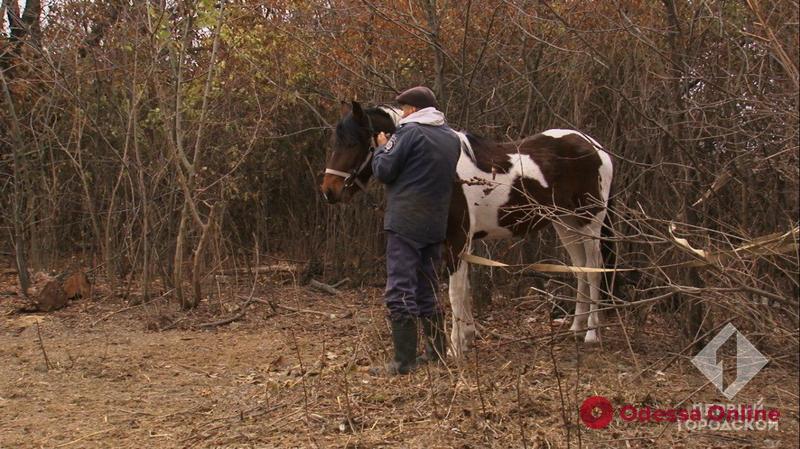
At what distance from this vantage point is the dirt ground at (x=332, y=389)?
4652 mm

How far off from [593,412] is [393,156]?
2073mm

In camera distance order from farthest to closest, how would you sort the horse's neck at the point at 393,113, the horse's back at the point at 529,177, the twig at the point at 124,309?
the twig at the point at 124,309, the horse's back at the point at 529,177, the horse's neck at the point at 393,113

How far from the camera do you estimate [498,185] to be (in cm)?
663

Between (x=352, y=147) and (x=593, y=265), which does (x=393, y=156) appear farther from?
(x=593, y=265)

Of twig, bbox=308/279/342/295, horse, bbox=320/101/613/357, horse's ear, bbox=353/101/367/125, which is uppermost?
horse's ear, bbox=353/101/367/125

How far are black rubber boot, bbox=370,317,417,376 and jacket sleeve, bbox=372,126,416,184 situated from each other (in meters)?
0.94

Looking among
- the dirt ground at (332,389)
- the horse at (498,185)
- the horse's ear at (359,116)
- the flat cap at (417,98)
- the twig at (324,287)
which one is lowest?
the dirt ground at (332,389)

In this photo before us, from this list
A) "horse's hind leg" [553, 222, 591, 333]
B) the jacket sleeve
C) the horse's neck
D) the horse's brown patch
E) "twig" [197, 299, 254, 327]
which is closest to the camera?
the jacket sleeve

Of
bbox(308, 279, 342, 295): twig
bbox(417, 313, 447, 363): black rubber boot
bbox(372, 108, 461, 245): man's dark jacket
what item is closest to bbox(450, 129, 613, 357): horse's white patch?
bbox(417, 313, 447, 363): black rubber boot

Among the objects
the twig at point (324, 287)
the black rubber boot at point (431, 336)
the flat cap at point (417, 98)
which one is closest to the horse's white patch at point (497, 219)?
the black rubber boot at point (431, 336)

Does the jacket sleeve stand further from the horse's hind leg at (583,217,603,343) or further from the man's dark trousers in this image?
the horse's hind leg at (583,217,603,343)

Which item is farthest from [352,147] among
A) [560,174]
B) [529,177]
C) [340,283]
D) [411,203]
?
[340,283]

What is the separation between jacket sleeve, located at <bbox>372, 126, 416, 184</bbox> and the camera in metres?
5.87

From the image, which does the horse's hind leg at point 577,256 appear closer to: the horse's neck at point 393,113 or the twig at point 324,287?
the horse's neck at point 393,113
